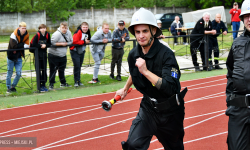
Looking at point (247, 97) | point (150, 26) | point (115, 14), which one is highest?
point (115, 14)

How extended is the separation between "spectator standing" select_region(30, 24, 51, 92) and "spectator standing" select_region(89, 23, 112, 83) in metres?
1.57

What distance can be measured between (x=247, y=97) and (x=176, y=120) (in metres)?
0.79

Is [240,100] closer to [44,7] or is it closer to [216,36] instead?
[216,36]

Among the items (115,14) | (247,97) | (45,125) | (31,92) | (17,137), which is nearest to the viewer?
(247,97)

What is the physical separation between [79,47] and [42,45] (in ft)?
4.31

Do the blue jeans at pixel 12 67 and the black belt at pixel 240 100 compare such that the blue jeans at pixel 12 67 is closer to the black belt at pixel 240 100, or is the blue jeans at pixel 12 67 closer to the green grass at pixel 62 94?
the green grass at pixel 62 94

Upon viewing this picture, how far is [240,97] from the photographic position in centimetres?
334

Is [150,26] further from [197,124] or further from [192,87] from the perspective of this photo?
[192,87]

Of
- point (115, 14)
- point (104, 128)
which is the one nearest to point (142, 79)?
point (104, 128)

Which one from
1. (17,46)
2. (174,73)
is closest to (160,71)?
(174,73)

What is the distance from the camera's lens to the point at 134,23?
11.8ft

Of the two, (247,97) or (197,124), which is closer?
(247,97)

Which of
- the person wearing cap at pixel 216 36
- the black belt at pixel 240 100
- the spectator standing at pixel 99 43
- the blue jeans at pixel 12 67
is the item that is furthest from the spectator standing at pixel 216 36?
the black belt at pixel 240 100

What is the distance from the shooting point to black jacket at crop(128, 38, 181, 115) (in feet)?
11.2
